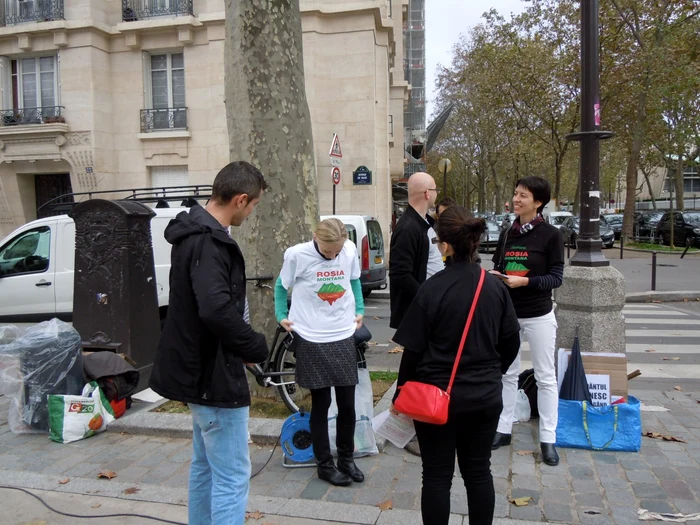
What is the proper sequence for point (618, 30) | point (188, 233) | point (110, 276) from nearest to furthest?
point (188, 233) < point (110, 276) < point (618, 30)

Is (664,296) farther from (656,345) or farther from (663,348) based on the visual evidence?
(663,348)

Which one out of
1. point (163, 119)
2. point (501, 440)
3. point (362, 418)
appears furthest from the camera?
point (163, 119)

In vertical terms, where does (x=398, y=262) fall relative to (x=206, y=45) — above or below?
Result: below

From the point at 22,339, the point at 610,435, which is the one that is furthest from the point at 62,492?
the point at 610,435

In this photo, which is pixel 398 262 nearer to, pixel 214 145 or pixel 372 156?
pixel 372 156

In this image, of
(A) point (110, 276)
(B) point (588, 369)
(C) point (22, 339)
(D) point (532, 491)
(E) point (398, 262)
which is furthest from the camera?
(A) point (110, 276)

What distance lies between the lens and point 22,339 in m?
4.78

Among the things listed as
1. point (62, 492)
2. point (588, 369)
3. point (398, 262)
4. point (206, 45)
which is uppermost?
point (206, 45)

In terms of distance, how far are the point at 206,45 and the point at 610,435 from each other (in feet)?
59.7

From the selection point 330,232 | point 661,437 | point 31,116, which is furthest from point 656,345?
point 31,116

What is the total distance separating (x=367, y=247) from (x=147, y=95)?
12392mm

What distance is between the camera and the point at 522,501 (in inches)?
135

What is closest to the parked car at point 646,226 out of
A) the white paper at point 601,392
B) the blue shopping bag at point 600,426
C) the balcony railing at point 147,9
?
the balcony railing at point 147,9

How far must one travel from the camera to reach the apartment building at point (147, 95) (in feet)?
60.0
